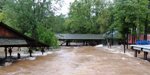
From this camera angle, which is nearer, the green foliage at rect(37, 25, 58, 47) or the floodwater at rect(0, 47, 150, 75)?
the floodwater at rect(0, 47, 150, 75)

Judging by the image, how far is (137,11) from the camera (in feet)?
131

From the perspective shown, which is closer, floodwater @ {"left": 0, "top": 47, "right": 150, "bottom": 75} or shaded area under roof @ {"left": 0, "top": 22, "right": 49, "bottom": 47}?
floodwater @ {"left": 0, "top": 47, "right": 150, "bottom": 75}

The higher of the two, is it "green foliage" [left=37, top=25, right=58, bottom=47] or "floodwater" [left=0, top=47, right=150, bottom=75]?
"green foliage" [left=37, top=25, right=58, bottom=47]

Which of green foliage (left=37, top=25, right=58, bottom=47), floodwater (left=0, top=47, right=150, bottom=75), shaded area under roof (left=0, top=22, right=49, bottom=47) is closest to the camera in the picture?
floodwater (left=0, top=47, right=150, bottom=75)

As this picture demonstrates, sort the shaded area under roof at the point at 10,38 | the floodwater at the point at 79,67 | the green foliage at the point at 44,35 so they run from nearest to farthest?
the floodwater at the point at 79,67, the shaded area under roof at the point at 10,38, the green foliage at the point at 44,35

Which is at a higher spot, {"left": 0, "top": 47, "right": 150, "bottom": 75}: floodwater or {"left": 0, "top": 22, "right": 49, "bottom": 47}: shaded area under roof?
{"left": 0, "top": 22, "right": 49, "bottom": 47}: shaded area under roof

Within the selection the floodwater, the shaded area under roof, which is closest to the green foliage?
the shaded area under roof

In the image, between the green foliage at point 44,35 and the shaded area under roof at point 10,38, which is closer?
the shaded area under roof at point 10,38

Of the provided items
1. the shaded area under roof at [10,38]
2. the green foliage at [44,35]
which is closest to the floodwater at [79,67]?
the shaded area under roof at [10,38]

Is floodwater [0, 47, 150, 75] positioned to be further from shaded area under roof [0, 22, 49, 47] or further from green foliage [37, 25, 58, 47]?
green foliage [37, 25, 58, 47]

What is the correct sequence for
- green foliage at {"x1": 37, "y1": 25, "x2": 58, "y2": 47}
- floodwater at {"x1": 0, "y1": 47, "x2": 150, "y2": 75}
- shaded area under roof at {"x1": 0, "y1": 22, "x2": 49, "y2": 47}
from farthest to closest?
green foliage at {"x1": 37, "y1": 25, "x2": 58, "y2": 47} → shaded area under roof at {"x1": 0, "y1": 22, "x2": 49, "y2": 47} → floodwater at {"x1": 0, "y1": 47, "x2": 150, "y2": 75}

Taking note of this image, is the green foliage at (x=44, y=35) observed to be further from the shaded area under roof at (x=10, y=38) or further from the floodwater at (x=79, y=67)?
the floodwater at (x=79, y=67)

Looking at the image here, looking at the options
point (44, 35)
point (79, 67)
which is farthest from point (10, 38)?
point (44, 35)

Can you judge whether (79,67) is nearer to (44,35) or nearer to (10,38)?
(10,38)
